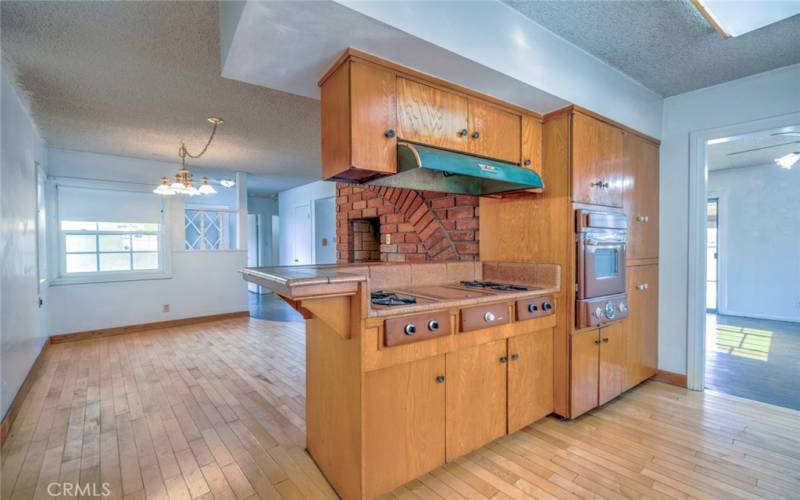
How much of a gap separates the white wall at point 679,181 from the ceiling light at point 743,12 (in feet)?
3.54

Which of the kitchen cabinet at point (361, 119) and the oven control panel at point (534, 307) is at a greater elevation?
the kitchen cabinet at point (361, 119)

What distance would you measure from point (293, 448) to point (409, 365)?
1036 mm

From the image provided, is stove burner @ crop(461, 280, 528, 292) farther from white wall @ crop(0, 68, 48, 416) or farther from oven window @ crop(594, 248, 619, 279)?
white wall @ crop(0, 68, 48, 416)

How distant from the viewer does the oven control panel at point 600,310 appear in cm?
228

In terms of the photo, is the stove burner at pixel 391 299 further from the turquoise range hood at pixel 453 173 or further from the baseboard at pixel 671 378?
the baseboard at pixel 671 378

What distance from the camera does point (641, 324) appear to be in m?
2.85

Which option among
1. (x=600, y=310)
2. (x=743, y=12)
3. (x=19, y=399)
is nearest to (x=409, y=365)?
(x=600, y=310)

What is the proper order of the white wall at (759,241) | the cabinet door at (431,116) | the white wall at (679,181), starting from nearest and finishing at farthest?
the cabinet door at (431,116), the white wall at (679,181), the white wall at (759,241)

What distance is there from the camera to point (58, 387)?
10.1 ft

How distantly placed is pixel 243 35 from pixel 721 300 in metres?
7.30

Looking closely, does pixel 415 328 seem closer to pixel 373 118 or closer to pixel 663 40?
pixel 373 118

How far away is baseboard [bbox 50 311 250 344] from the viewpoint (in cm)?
454

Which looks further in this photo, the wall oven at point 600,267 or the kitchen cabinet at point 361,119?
the wall oven at point 600,267

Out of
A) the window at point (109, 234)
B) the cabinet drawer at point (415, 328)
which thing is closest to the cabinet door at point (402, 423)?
the cabinet drawer at point (415, 328)
